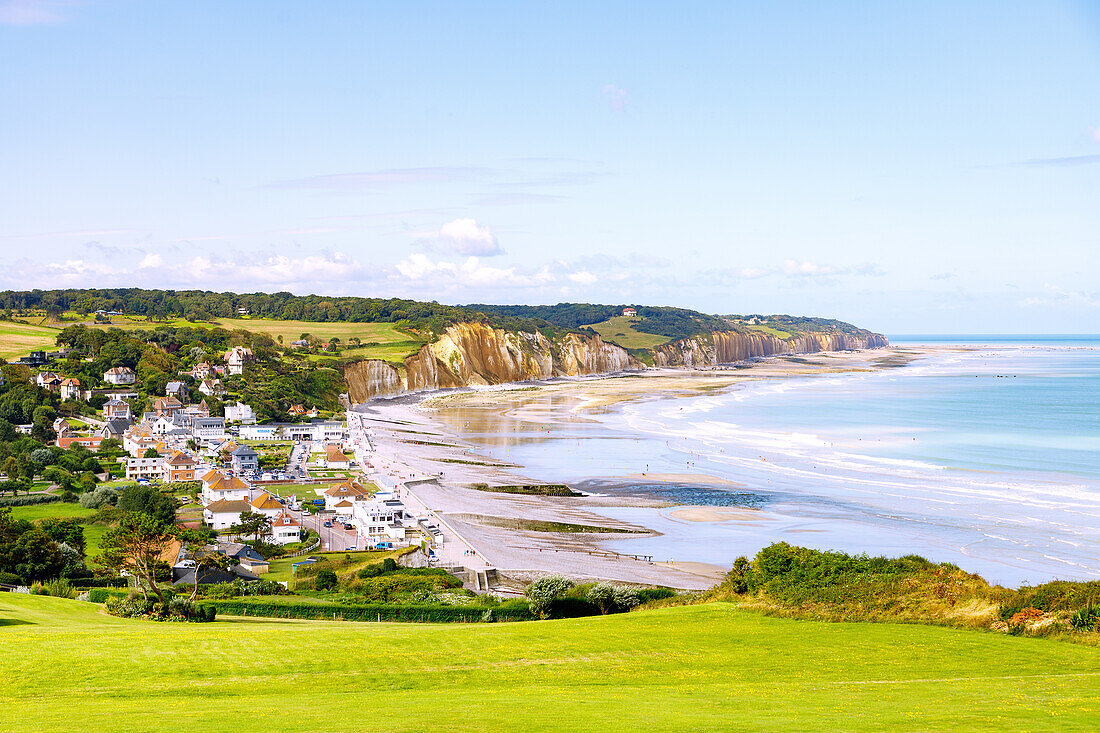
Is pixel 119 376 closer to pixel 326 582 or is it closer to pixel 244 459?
pixel 244 459

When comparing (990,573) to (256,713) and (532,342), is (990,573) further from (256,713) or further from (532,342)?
(532,342)

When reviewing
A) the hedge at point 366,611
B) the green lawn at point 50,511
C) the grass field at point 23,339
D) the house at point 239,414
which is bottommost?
the green lawn at point 50,511

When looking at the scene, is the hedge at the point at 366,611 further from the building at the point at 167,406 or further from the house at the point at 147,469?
the building at the point at 167,406

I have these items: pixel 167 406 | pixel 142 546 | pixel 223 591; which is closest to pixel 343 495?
pixel 223 591

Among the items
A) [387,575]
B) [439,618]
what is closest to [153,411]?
[387,575]

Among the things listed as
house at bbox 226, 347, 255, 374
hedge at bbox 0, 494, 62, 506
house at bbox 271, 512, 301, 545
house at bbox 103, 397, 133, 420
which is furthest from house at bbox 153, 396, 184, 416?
house at bbox 271, 512, 301, 545

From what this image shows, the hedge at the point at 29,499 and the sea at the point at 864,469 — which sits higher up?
the sea at the point at 864,469

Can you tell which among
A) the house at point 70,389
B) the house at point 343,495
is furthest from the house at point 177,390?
the house at point 343,495
